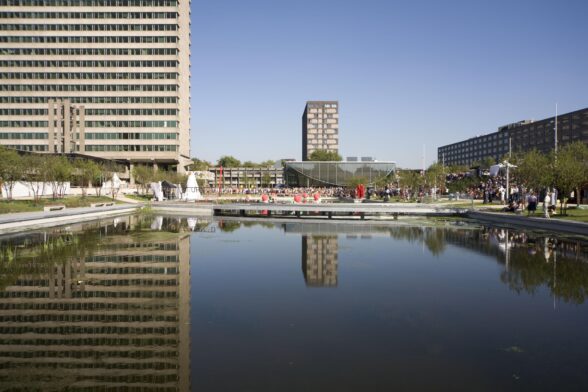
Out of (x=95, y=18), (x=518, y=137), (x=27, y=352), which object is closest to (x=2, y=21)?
(x=95, y=18)

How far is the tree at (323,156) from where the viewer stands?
15725cm

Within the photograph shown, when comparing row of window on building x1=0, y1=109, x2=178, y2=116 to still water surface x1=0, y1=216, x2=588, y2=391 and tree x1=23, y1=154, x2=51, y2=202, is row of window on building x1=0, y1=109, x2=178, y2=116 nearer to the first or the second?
tree x1=23, y1=154, x2=51, y2=202

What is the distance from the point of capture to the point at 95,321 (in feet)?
30.8

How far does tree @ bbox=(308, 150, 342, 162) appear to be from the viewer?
157250 mm

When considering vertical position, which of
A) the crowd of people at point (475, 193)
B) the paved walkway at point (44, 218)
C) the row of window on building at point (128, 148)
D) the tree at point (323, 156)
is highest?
the tree at point (323, 156)

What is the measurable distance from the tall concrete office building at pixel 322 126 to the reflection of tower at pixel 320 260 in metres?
148

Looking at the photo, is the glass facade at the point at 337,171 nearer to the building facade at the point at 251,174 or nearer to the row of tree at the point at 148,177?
Result: the row of tree at the point at 148,177

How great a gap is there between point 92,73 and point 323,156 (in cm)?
8746

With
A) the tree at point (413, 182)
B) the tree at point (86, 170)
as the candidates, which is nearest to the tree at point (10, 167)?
the tree at point (86, 170)

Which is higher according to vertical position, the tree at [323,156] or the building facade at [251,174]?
the tree at [323,156]

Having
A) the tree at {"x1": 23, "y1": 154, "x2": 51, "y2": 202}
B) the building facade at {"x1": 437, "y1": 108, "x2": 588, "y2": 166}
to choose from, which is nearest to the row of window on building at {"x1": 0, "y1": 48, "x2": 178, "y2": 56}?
the tree at {"x1": 23, "y1": 154, "x2": 51, "y2": 202}

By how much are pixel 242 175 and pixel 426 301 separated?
6289 inches

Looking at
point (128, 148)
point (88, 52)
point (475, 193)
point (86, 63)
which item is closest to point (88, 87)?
point (86, 63)

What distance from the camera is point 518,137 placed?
550 feet
